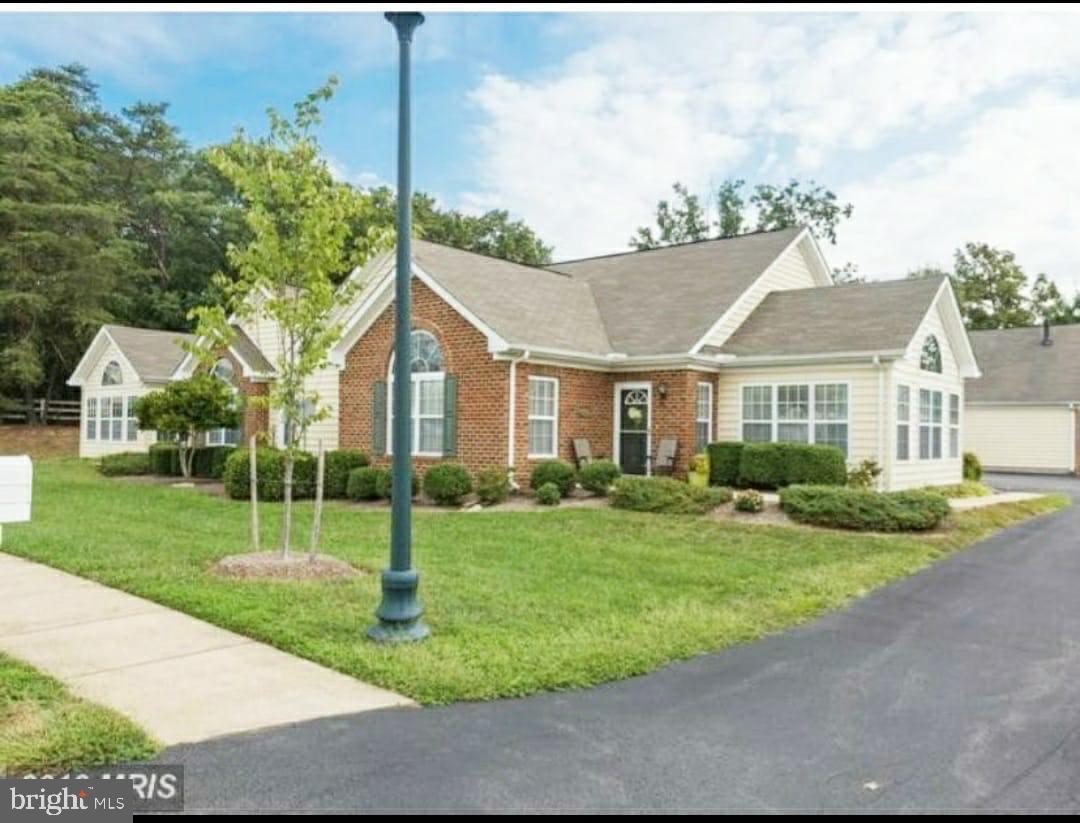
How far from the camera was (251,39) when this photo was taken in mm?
Result: 8633

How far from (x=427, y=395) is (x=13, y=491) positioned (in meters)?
12.6

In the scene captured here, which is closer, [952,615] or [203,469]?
[952,615]

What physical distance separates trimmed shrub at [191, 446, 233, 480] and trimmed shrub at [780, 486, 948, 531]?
15.3m

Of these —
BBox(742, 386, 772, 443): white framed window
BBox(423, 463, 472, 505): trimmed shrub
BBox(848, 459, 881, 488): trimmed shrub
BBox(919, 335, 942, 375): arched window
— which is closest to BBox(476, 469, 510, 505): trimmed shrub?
BBox(423, 463, 472, 505): trimmed shrub

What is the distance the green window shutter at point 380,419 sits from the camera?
57.9ft

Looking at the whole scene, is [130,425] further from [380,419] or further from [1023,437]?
[1023,437]

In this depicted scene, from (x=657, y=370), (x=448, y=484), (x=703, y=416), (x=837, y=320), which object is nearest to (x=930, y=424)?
(x=837, y=320)

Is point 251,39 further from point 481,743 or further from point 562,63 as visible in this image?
point 481,743

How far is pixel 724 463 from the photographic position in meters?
16.2

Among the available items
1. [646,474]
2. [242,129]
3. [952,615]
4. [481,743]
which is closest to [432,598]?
[481,743]

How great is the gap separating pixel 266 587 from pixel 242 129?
4.91m

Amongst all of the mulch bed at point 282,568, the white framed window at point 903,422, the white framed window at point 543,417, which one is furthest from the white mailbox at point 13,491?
the white framed window at point 903,422

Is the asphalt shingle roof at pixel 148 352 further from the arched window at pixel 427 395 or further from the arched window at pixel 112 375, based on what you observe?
the arched window at pixel 427 395

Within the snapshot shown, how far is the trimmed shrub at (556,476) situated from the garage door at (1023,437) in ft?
74.7
